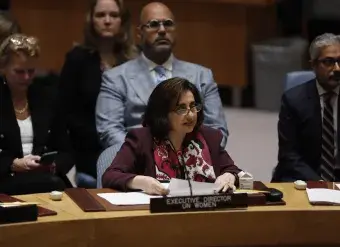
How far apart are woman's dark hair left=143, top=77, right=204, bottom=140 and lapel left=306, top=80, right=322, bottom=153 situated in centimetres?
94

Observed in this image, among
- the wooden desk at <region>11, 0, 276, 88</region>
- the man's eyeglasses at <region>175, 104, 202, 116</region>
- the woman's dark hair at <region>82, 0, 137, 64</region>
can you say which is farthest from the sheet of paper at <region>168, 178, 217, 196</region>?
the wooden desk at <region>11, 0, 276, 88</region>

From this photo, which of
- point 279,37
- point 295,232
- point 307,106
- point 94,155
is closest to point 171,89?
point 295,232

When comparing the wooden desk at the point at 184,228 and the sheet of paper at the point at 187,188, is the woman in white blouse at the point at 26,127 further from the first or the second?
the sheet of paper at the point at 187,188

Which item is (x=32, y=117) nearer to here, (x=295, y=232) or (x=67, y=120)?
(x=67, y=120)

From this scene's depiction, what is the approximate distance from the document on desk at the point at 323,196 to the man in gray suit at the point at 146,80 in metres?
1.19

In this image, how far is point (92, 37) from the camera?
479cm

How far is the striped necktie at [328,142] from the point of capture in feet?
A: 13.3

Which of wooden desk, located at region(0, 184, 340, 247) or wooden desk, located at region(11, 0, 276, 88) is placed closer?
wooden desk, located at region(0, 184, 340, 247)

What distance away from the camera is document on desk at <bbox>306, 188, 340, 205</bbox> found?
2.94 m

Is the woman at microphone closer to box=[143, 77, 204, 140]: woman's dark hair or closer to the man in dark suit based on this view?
box=[143, 77, 204, 140]: woman's dark hair

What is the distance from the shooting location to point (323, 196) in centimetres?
304

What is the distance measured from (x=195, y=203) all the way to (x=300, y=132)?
143 centimetres

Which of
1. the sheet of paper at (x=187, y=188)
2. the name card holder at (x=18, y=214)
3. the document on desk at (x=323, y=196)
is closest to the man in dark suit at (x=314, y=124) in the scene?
the document on desk at (x=323, y=196)

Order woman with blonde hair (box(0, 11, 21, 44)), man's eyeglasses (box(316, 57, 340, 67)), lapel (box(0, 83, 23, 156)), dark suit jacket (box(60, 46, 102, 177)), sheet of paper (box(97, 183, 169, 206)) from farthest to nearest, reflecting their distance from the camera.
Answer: dark suit jacket (box(60, 46, 102, 177)) → woman with blonde hair (box(0, 11, 21, 44)) → lapel (box(0, 83, 23, 156)) → man's eyeglasses (box(316, 57, 340, 67)) → sheet of paper (box(97, 183, 169, 206))
